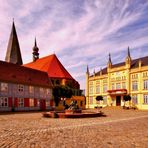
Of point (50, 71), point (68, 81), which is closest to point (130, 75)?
point (68, 81)

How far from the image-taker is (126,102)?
200 ft

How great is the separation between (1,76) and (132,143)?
113 ft

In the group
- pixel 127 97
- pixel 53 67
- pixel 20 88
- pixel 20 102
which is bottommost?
pixel 20 102

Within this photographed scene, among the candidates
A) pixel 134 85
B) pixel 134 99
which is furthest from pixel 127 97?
pixel 134 85

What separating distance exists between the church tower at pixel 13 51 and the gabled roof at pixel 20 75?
31.6 meters

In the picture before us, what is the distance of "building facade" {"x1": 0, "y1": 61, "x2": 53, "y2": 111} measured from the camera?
42.1 m

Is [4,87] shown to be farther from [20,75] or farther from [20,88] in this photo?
[20,75]

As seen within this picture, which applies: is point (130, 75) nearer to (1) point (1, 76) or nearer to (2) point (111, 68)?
(2) point (111, 68)

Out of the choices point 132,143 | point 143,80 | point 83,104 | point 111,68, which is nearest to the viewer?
point 132,143

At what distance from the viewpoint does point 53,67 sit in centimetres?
6988

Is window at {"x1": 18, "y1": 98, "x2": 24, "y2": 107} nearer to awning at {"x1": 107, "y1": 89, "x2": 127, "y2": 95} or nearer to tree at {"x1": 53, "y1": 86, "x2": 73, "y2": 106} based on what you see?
tree at {"x1": 53, "y1": 86, "x2": 73, "y2": 106}

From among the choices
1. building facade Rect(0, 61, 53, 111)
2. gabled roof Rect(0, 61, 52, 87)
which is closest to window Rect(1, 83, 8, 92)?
building facade Rect(0, 61, 53, 111)

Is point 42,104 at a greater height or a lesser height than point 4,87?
lesser

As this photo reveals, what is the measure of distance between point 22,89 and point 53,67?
24.7 m
